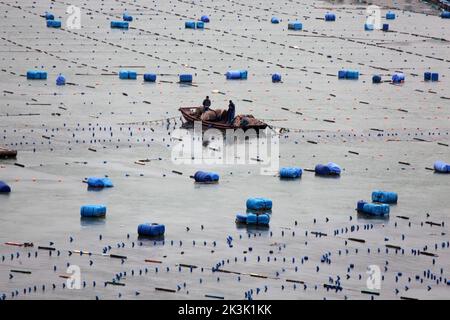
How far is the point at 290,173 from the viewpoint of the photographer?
9700 centimetres

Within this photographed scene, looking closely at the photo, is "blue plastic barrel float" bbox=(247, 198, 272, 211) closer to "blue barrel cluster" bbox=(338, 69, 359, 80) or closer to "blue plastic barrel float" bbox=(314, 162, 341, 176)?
"blue plastic barrel float" bbox=(314, 162, 341, 176)

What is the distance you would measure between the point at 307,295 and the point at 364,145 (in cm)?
3577

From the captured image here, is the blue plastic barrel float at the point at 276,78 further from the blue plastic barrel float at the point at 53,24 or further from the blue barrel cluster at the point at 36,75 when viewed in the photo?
the blue plastic barrel float at the point at 53,24

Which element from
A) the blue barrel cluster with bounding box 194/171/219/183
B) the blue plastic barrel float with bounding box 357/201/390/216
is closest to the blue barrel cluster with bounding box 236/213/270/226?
the blue plastic barrel float with bounding box 357/201/390/216

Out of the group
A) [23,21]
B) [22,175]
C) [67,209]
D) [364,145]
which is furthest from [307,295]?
[23,21]

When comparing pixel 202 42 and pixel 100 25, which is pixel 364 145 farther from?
pixel 100 25

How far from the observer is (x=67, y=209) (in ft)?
286

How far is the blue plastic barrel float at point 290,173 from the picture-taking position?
97000 millimetres

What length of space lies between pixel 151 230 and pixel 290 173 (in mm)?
16632

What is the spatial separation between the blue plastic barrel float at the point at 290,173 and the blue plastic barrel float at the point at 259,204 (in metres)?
8.64

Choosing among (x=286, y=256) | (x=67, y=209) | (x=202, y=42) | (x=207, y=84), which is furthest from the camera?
(x=202, y=42)

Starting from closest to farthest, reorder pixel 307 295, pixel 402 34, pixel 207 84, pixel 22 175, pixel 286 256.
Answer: pixel 307 295 → pixel 286 256 → pixel 22 175 → pixel 207 84 → pixel 402 34

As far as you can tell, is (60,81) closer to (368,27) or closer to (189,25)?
(189,25)

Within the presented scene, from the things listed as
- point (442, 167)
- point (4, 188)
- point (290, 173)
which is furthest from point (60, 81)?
point (4, 188)
